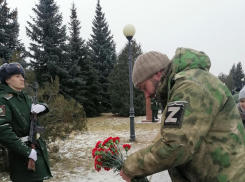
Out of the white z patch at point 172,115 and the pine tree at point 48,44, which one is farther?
the pine tree at point 48,44

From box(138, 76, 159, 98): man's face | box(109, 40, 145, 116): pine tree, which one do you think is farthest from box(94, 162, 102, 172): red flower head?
box(109, 40, 145, 116): pine tree

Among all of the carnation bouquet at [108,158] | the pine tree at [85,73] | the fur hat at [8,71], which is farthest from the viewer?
the pine tree at [85,73]

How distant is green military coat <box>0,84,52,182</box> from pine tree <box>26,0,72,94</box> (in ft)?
55.5

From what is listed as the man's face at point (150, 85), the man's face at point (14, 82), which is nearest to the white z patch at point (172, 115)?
the man's face at point (150, 85)

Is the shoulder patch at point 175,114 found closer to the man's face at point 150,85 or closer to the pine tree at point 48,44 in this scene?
the man's face at point 150,85

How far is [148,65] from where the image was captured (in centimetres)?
160

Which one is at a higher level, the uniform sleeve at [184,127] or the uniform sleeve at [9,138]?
the uniform sleeve at [184,127]

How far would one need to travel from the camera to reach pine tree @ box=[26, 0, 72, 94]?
19531mm

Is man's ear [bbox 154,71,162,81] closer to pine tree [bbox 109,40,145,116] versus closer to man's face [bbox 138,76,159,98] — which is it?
man's face [bbox 138,76,159,98]

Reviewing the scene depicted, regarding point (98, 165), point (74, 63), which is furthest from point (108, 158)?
point (74, 63)

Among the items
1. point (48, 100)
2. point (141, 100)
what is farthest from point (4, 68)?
point (141, 100)

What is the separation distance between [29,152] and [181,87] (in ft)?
6.44

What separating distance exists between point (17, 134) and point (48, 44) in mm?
17911

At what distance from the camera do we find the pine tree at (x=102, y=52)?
26344 mm
